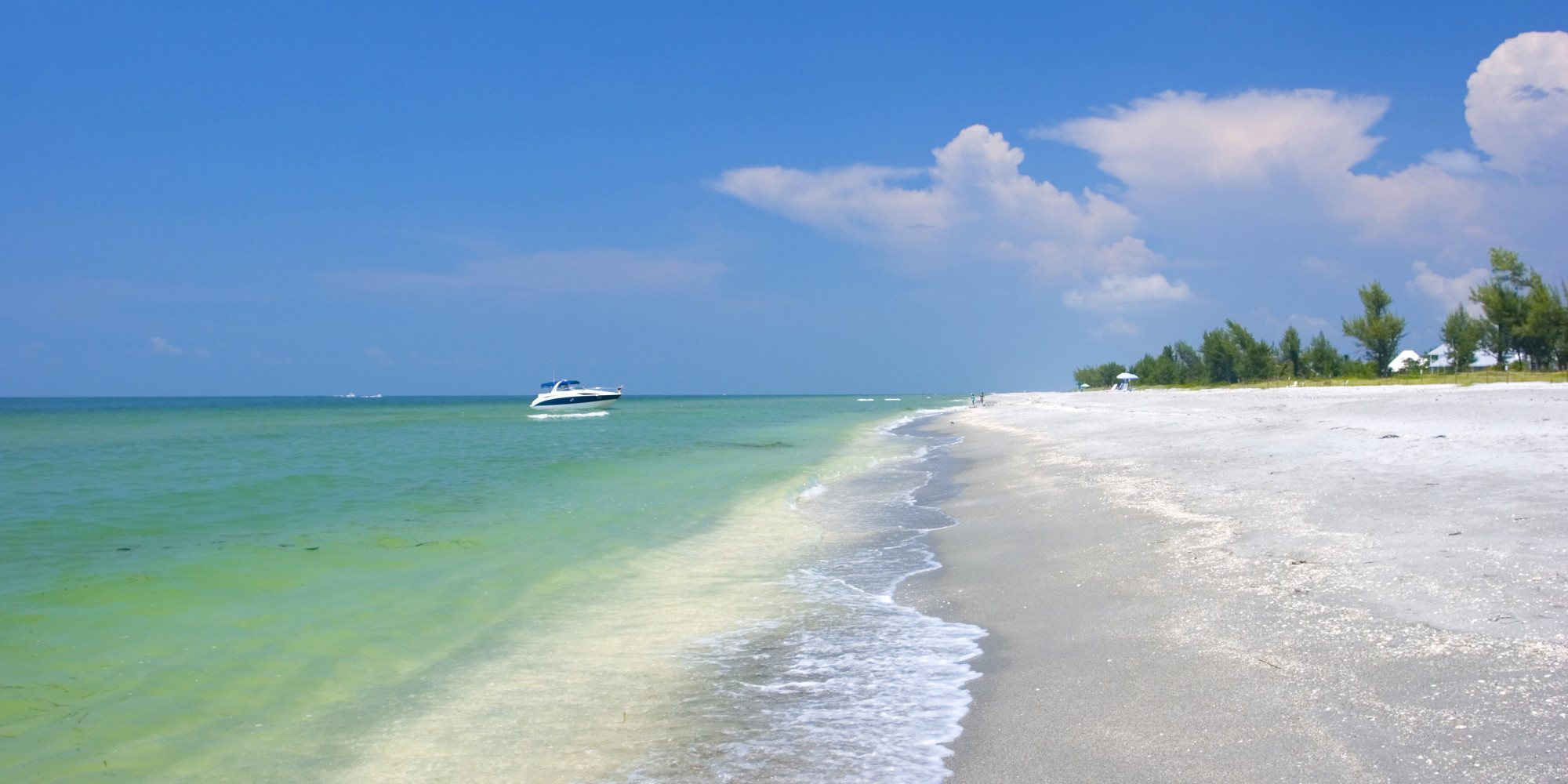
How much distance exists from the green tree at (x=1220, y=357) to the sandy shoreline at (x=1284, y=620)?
78860 mm

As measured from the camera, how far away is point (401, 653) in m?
6.97

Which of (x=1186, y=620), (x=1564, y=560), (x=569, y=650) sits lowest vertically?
(x=569, y=650)

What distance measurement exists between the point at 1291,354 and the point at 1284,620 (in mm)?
81118

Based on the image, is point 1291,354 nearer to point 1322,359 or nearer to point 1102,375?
point 1322,359

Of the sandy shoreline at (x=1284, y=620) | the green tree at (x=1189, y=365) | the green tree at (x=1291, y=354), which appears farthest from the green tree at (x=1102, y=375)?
the sandy shoreline at (x=1284, y=620)

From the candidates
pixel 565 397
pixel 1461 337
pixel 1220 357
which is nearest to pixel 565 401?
pixel 565 397

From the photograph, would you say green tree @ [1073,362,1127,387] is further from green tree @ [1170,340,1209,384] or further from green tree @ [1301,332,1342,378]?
green tree @ [1301,332,1342,378]

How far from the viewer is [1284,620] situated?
5.49m

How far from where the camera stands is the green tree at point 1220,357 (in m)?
82.9

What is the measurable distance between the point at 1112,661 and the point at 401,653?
5667 millimetres

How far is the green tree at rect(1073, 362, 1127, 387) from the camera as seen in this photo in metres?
134

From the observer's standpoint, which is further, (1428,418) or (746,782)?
(1428,418)

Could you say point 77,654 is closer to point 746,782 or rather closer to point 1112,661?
point 746,782

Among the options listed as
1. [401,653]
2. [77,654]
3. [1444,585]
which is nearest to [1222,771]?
[1444,585]
